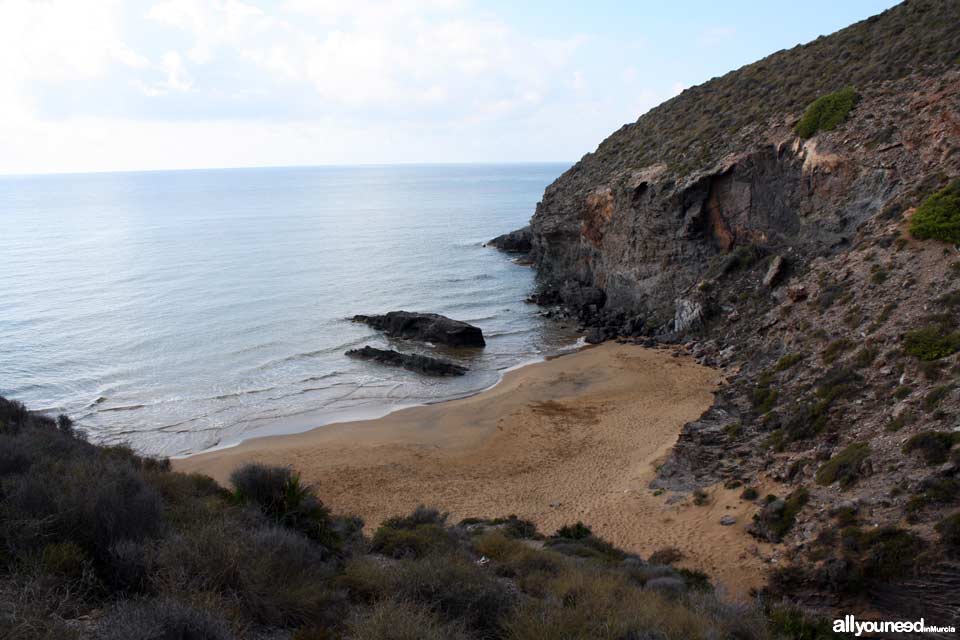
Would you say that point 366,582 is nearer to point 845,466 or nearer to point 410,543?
point 410,543

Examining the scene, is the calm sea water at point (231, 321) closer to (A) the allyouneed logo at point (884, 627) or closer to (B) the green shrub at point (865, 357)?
(B) the green shrub at point (865, 357)

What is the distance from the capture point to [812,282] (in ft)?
83.5

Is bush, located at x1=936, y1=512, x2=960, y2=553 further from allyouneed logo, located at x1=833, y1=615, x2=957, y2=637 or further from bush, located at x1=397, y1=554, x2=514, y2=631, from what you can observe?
bush, located at x1=397, y1=554, x2=514, y2=631

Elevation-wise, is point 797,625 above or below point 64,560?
below

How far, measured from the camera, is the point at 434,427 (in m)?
25.4

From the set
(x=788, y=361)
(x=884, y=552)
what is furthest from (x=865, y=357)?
→ (x=884, y=552)

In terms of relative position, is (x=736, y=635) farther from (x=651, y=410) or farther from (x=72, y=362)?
(x=72, y=362)

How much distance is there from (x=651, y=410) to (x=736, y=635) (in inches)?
686

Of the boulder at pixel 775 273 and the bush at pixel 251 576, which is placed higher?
the boulder at pixel 775 273

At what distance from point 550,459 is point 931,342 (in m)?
11.4

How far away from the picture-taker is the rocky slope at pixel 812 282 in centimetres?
1238

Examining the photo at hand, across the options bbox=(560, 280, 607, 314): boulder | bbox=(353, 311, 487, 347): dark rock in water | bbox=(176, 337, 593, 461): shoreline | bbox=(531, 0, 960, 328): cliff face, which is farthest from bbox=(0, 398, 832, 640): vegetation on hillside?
bbox=(560, 280, 607, 314): boulder

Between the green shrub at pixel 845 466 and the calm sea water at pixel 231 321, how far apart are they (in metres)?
17.5

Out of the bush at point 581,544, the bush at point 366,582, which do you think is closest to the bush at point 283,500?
the bush at point 366,582
